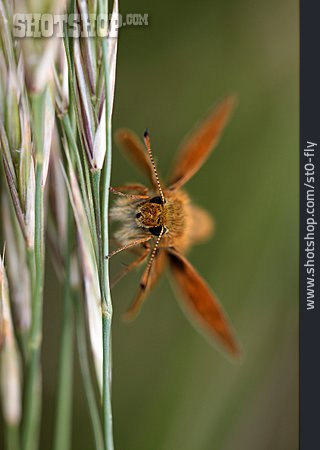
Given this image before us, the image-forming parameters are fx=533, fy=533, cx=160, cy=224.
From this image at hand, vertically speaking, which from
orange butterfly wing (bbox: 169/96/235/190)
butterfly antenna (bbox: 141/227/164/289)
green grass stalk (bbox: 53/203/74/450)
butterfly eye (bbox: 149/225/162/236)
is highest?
orange butterfly wing (bbox: 169/96/235/190)

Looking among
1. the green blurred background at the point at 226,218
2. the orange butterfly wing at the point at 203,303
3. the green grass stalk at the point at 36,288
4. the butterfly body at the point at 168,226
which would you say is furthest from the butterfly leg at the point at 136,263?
the green blurred background at the point at 226,218

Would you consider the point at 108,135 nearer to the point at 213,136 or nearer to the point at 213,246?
the point at 213,136

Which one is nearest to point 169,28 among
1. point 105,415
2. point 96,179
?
point 96,179

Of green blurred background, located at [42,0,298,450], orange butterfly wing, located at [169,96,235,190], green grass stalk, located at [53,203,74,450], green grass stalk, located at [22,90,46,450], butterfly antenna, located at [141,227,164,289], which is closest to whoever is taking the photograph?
green grass stalk, located at [22,90,46,450]
